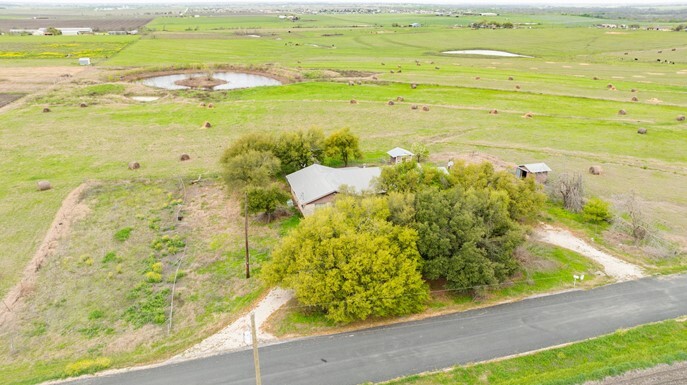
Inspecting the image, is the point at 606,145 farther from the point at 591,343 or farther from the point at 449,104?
the point at 591,343

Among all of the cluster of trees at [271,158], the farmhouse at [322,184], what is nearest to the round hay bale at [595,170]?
the farmhouse at [322,184]

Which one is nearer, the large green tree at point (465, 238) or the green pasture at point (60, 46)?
the large green tree at point (465, 238)

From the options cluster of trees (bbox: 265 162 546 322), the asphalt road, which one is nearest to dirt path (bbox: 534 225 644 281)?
the asphalt road

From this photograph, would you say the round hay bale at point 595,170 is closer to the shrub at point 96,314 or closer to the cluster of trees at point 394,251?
the cluster of trees at point 394,251

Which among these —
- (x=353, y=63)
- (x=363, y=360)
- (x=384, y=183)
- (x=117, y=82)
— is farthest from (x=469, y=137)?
(x=117, y=82)

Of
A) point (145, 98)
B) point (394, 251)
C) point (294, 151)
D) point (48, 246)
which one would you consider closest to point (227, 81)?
point (145, 98)

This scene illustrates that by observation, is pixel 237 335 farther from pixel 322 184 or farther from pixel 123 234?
pixel 123 234

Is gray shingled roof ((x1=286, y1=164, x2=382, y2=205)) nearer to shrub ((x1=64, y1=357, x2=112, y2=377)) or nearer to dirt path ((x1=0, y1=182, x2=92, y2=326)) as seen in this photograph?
shrub ((x1=64, y1=357, x2=112, y2=377))
